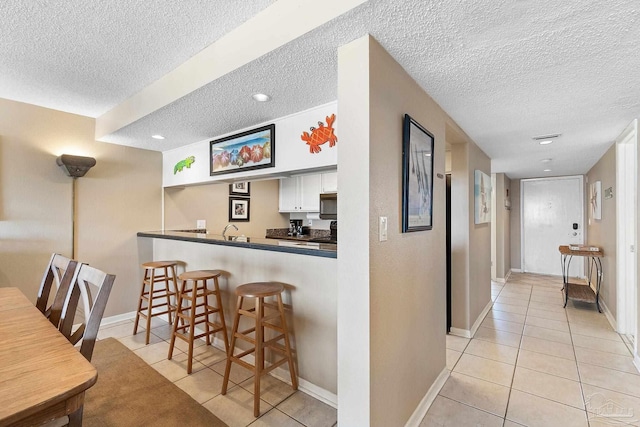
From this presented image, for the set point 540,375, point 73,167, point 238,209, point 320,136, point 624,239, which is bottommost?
point 540,375

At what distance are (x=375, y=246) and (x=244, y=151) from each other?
1.83m

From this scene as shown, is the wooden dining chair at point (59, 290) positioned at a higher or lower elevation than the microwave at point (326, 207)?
lower

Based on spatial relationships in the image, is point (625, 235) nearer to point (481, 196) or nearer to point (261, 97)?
point (481, 196)

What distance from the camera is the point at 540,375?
7.43 feet

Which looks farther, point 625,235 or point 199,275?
point 625,235

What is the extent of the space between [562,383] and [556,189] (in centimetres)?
500

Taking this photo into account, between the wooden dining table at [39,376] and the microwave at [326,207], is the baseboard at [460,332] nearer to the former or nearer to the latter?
the microwave at [326,207]

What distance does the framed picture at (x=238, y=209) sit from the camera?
4.44m

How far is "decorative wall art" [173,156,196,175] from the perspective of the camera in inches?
132

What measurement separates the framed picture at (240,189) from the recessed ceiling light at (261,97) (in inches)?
95.9

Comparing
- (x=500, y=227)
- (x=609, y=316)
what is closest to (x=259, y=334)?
(x=609, y=316)

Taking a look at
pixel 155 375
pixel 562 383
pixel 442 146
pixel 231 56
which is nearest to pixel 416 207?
pixel 442 146

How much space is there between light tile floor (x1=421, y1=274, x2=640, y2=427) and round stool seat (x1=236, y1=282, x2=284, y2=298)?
1.20 meters

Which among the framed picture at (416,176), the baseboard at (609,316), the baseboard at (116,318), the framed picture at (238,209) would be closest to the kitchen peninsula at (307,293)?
the framed picture at (416,176)
